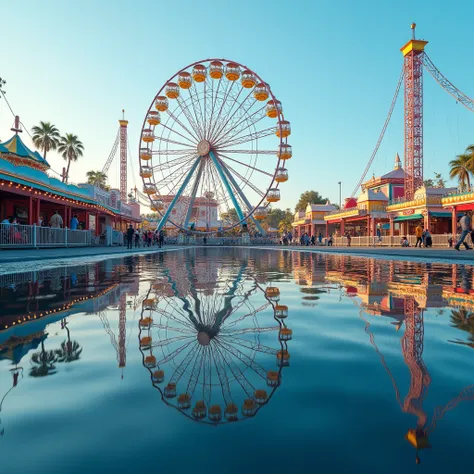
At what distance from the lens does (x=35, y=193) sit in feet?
75.5

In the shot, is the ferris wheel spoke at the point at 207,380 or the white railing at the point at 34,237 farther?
the white railing at the point at 34,237

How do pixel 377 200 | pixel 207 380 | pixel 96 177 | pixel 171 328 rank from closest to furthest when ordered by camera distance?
pixel 207 380, pixel 171 328, pixel 377 200, pixel 96 177

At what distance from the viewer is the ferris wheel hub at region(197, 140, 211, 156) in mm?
33625

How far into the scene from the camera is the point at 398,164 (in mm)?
48875

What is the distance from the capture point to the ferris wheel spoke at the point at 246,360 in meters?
2.17

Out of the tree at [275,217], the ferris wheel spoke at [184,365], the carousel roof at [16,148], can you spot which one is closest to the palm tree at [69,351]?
the ferris wheel spoke at [184,365]

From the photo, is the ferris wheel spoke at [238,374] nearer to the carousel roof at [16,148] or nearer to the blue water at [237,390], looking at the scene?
the blue water at [237,390]

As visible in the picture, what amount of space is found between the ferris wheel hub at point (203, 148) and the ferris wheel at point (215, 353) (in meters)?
30.0

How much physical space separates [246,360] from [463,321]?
2.22 meters

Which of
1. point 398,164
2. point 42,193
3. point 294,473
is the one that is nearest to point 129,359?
point 294,473

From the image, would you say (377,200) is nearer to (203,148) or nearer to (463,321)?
(203,148)

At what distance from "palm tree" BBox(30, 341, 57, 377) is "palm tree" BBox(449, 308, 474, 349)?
2645 millimetres

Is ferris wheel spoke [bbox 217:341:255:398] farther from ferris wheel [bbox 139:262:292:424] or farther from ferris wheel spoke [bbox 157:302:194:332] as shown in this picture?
ferris wheel spoke [bbox 157:302:194:332]

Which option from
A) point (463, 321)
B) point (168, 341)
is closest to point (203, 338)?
point (168, 341)
